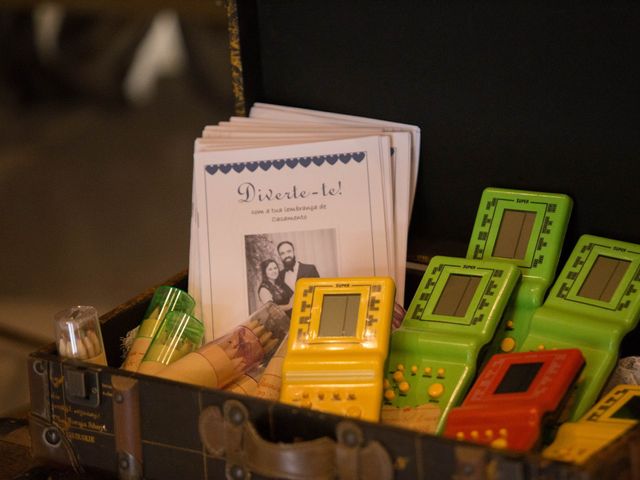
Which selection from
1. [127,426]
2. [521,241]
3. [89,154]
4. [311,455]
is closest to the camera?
[311,455]

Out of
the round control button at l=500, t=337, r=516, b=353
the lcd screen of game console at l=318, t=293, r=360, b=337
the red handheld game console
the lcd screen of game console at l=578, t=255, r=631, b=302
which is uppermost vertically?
the lcd screen of game console at l=578, t=255, r=631, b=302

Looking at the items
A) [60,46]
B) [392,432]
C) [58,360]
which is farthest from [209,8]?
[392,432]

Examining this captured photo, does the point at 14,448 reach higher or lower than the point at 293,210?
lower

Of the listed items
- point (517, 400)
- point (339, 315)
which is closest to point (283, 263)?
point (339, 315)

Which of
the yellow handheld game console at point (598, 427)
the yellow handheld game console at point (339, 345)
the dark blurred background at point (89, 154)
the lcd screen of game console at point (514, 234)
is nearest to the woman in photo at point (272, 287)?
the yellow handheld game console at point (339, 345)

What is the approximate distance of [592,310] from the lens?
1012 mm

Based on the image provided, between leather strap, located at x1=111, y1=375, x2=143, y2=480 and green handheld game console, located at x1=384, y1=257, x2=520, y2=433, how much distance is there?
259 mm

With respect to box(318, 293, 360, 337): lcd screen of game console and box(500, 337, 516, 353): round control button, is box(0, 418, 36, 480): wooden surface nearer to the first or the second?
box(318, 293, 360, 337): lcd screen of game console

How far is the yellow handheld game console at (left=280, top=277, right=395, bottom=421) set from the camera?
935mm

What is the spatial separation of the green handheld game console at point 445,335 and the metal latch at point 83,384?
299mm

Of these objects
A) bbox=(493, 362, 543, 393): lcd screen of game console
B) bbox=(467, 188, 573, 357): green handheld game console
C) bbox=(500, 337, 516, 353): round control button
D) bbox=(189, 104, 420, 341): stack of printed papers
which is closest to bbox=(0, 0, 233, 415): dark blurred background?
bbox=(189, 104, 420, 341): stack of printed papers

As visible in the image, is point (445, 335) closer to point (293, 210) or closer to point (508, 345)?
point (508, 345)

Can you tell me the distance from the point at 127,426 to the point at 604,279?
1.75 feet

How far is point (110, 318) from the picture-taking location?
1116mm
